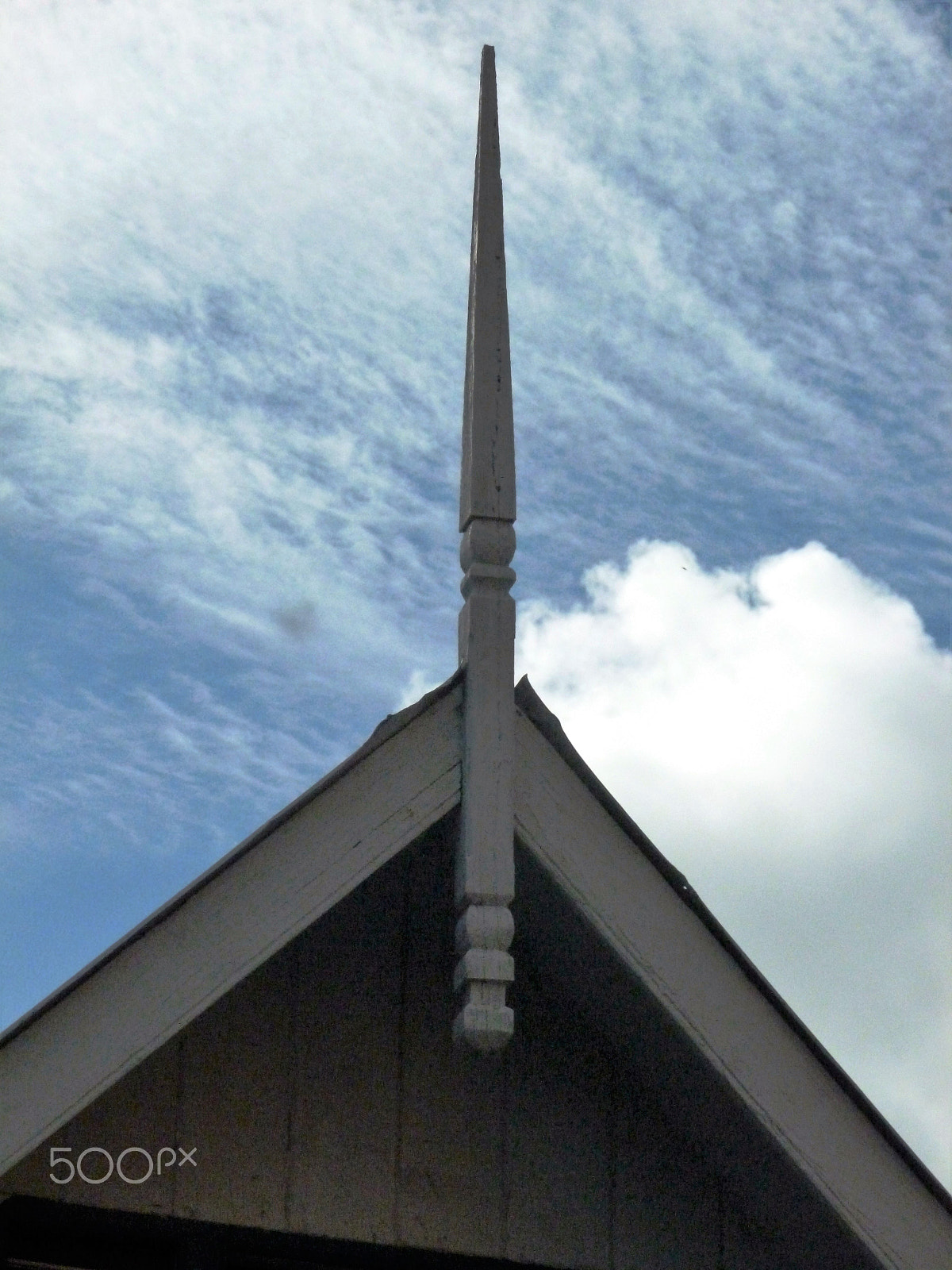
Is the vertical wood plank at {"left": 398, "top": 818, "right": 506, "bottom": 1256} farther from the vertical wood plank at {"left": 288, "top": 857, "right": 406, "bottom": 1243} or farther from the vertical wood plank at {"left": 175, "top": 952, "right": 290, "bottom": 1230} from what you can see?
the vertical wood plank at {"left": 175, "top": 952, "right": 290, "bottom": 1230}

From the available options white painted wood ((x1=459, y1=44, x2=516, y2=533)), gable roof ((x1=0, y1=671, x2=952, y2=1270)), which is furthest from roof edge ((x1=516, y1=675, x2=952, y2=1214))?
white painted wood ((x1=459, y1=44, x2=516, y2=533))

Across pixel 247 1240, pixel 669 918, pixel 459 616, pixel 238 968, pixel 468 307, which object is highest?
pixel 468 307

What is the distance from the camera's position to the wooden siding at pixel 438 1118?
353 centimetres

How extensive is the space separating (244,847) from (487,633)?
673 mm

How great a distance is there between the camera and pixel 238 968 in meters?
3.00

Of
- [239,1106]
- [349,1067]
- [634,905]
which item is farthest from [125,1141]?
[634,905]

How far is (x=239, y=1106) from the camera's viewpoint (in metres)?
3.61

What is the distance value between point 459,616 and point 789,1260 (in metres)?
1.75

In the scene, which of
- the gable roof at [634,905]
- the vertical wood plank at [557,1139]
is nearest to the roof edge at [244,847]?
the gable roof at [634,905]

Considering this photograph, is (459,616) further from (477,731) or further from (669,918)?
(669,918)

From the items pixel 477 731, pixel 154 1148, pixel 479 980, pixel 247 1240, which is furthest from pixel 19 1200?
pixel 477 731

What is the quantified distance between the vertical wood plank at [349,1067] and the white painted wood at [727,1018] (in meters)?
0.61

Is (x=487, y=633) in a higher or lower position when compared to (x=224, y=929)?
higher

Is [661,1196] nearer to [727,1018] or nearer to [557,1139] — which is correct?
[557,1139]
